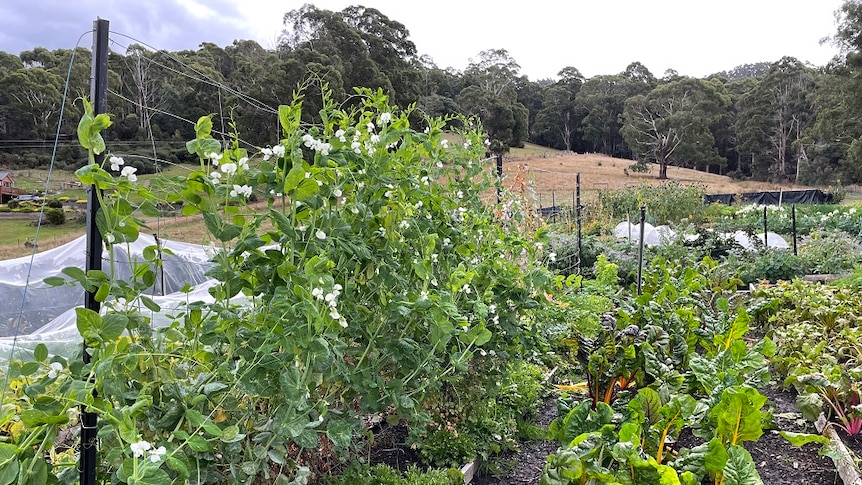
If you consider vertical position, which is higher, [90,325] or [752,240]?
[90,325]

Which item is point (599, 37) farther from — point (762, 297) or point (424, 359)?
point (424, 359)

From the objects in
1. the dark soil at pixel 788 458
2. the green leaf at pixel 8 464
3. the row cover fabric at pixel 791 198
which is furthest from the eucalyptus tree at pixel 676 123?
the green leaf at pixel 8 464

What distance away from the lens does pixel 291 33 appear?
21.4 meters

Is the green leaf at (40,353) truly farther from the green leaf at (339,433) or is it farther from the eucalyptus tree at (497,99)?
the eucalyptus tree at (497,99)

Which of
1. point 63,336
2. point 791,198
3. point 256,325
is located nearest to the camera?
point 256,325

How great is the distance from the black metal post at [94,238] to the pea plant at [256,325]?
0.15 feet

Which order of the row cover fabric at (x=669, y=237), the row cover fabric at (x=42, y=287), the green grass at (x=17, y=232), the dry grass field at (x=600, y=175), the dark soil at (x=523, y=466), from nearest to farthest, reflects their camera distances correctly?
the dark soil at (x=523, y=466)
the green grass at (x=17, y=232)
the row cover fabric at (x=42, y=287)
the row cover fabric at (x=669, y=237)
the dry grass field at (x=600, y=175)

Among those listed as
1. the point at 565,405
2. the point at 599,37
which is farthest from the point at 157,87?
the point at 599,37

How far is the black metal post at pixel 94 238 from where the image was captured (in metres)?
1.34

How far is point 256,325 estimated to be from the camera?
1517mm

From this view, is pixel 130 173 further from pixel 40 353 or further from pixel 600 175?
pixel 600 175

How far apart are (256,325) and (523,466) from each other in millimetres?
1764

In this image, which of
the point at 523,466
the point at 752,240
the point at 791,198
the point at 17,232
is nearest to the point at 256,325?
the point at 523,466

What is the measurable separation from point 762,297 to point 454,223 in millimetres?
3863
